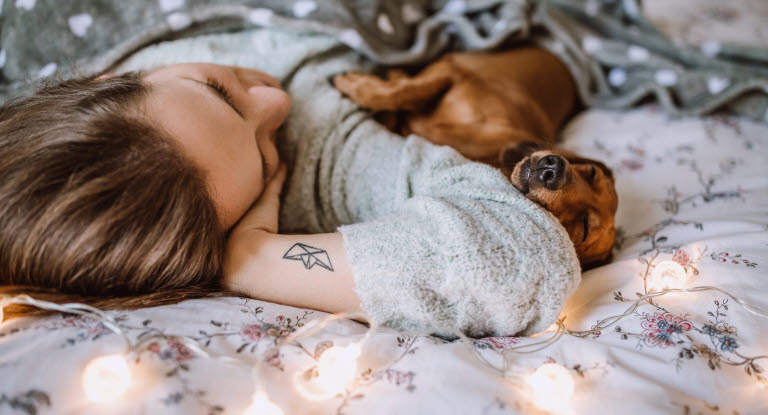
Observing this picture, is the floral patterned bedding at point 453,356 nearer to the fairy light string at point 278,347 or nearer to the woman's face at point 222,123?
the fairy light string at point 278,347

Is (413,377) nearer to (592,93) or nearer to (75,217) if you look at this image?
(75,217)

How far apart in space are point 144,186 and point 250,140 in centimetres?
23

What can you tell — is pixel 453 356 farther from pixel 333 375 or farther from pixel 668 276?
pixel 668 276

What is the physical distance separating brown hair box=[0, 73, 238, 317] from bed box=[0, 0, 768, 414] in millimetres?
46

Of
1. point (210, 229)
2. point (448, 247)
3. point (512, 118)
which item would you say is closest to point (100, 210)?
point (210, 229)

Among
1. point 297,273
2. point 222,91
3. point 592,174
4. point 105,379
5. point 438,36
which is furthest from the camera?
point 438,36

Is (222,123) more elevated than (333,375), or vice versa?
(222,123)

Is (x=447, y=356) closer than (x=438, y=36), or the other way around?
(x=447, y=356)

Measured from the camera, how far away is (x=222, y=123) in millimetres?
794

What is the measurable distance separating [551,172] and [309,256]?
0.46 meters

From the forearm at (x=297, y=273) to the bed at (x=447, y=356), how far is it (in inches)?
1.1

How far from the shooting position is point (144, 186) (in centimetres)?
67

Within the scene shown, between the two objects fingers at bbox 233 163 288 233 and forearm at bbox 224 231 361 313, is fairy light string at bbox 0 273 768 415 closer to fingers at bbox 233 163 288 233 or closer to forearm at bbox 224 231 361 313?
forearm at bbox 224 231 361 313

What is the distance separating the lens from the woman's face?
2.45 feet
